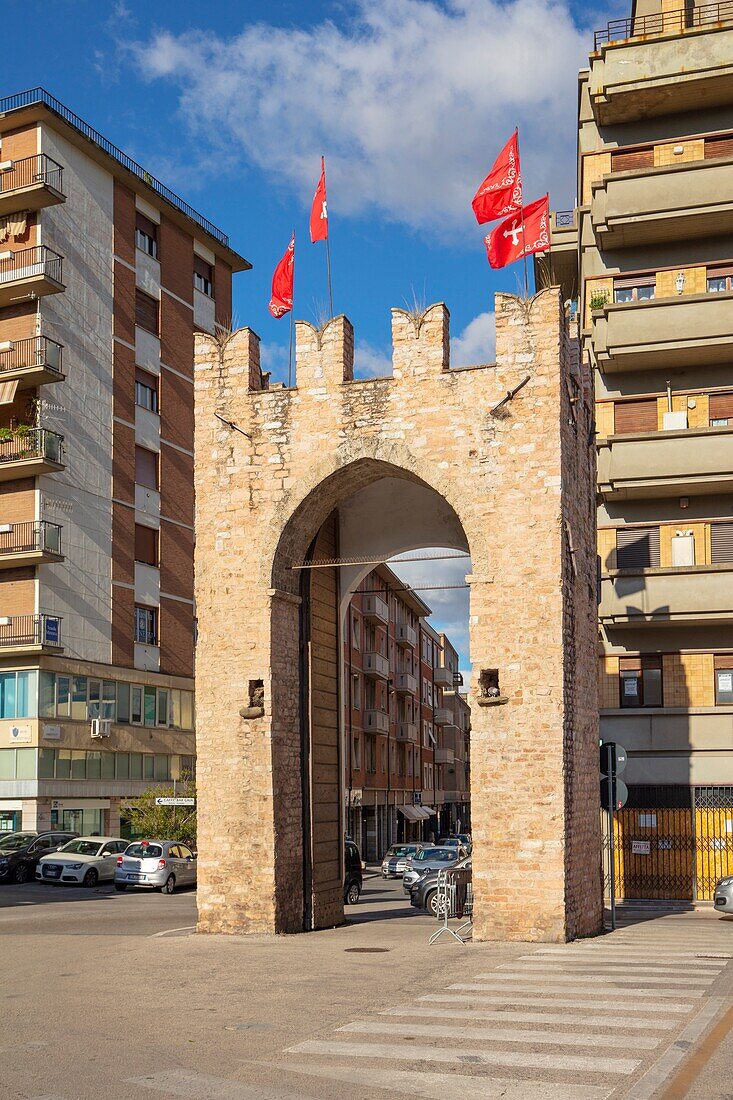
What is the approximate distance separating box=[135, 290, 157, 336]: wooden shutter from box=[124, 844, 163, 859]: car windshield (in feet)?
72.9

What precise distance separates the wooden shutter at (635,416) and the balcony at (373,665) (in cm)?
3230

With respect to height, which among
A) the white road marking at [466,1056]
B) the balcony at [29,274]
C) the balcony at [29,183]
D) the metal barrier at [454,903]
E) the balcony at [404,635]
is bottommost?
the metal barrier at [454,903]

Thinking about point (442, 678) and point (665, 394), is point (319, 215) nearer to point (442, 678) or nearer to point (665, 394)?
point (665, 394)

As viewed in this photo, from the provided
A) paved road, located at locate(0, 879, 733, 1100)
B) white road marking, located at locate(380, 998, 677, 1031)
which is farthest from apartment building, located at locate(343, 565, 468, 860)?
white road marking, located at locate(380, 998, 677, 1031)

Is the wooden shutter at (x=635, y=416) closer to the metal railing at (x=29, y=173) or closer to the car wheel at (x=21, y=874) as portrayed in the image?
the car wheel at (x=21, y=874)

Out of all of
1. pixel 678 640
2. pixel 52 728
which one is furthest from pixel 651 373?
pixel 52 728

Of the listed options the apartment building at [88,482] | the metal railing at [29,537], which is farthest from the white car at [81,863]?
the metal railing at [29,537]

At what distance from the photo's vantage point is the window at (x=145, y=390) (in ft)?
156

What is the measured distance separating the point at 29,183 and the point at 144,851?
24.0 m

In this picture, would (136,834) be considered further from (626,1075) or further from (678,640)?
(626,1075)

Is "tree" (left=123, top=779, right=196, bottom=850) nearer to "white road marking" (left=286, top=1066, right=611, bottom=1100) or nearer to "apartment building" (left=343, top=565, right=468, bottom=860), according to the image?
"apartment building" (left=343, top=565, right=468, bottom=860)

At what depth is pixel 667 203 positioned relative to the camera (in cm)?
3025

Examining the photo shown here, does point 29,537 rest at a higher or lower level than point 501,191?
lower

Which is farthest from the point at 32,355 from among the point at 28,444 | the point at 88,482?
the point at 88,482
